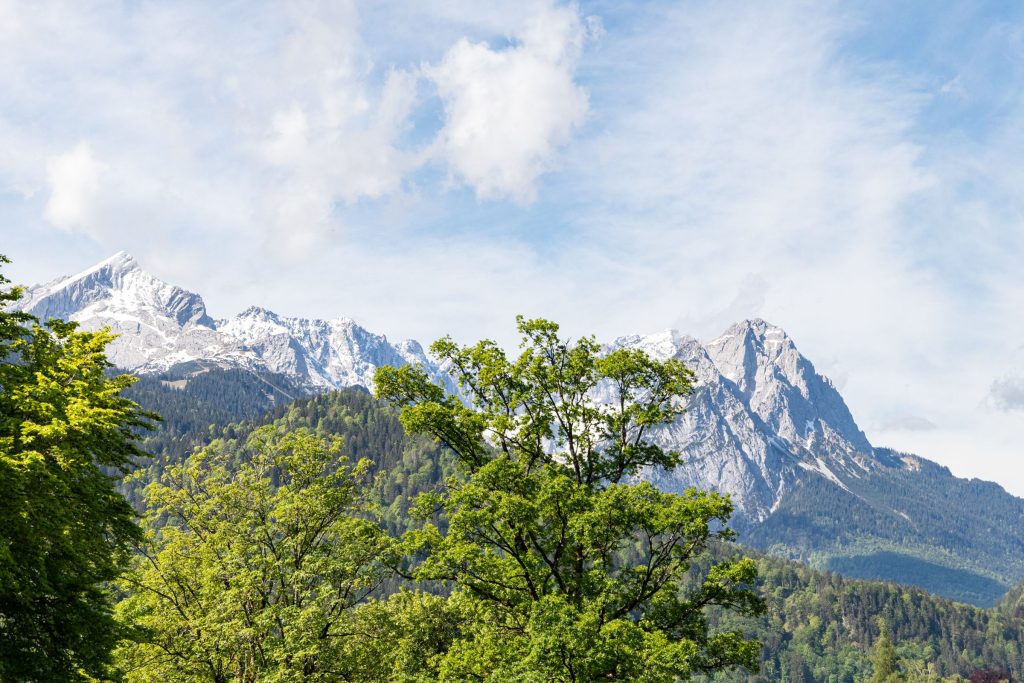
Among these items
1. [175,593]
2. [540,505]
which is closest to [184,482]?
[175,593]

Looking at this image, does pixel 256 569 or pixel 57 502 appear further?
pixel 256 569

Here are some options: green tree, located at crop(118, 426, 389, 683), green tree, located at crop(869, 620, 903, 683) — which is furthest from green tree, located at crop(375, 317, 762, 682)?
green tree, located at crop(869, 620, 903, 683)

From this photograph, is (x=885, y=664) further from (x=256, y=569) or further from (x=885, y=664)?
(x=256, y=569)

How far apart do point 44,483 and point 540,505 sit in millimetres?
15108

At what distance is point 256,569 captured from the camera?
30.8m

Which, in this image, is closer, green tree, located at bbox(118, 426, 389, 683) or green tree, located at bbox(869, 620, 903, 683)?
green tree, located at bbox(118, 426, 389, 683)

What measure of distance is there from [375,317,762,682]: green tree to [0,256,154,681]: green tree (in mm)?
9813

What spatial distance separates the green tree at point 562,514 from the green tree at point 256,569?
19.3 ft

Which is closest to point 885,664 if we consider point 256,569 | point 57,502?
point 256,569

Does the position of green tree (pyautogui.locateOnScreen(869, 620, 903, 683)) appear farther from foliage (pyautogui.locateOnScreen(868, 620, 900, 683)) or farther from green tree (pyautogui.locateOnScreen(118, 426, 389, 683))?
green tree (pyautogui.locateOnScreen(118, 426, 389, 683))

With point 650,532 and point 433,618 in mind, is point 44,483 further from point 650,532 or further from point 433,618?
point 433,618

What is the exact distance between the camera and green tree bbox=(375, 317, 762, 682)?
24562mm

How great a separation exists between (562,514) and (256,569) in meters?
14.6

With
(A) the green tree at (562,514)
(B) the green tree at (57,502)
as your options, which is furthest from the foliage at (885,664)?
(B) the green tree at (57,502)
